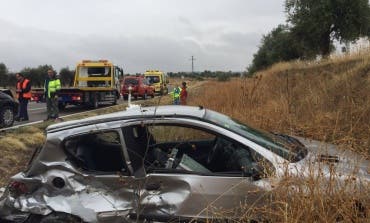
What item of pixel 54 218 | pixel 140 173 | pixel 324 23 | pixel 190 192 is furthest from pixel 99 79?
pixel 190 192

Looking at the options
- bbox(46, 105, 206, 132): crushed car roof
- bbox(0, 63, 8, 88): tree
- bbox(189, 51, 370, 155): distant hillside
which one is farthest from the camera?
bbox(0, 63, 8, 88): tree

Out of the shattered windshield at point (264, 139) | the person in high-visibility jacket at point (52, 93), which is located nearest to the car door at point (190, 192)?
the shattered windshield at point (264, 139)

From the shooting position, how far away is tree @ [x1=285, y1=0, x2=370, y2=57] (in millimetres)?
33906

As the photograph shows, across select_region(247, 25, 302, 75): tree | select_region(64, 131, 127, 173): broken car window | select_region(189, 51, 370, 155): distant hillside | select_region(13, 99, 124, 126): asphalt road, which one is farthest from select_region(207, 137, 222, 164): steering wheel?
select_region(247, 25, 302, 75): tree

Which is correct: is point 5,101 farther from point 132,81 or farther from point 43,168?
point 132,81

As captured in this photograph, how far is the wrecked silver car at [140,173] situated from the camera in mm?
4543

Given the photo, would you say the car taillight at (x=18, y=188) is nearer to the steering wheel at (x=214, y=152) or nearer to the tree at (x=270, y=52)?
the steering wheel at (x=214, y=152)

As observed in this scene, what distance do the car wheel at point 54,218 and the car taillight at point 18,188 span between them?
0.26 meters

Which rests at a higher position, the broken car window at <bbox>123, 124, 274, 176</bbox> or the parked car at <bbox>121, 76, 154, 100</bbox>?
the broken car window at <bbox>123, 124, 274, 176</bbox>

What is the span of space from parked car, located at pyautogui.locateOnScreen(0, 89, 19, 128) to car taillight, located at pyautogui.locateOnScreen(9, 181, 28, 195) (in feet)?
38.3

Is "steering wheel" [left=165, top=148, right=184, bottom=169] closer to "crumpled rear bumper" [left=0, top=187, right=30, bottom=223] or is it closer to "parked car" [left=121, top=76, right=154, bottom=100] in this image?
"crumpled rear bumper" [left=0, top=187, right=30, bottom=223]

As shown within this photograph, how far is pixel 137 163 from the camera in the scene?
4.78 m

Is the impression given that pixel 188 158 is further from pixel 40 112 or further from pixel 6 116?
pixel 40 112

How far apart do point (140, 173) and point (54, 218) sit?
90cm
